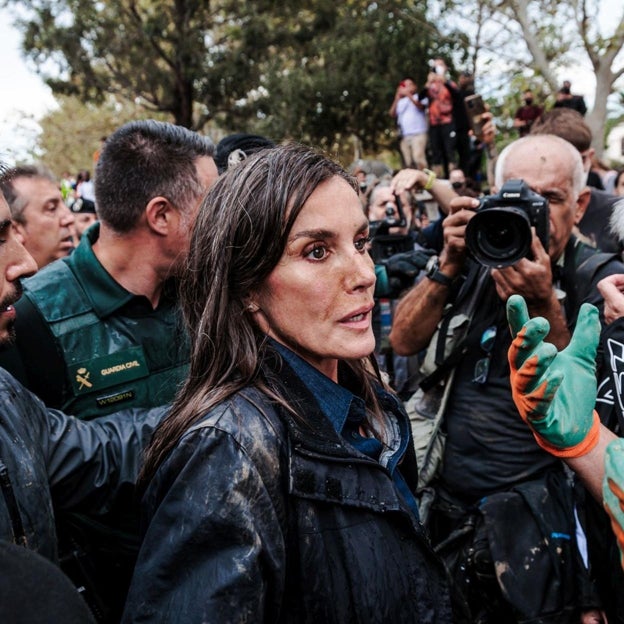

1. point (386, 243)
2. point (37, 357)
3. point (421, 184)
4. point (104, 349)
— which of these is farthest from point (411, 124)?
point (37, 357)

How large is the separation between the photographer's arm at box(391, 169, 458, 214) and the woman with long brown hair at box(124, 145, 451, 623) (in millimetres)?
1362

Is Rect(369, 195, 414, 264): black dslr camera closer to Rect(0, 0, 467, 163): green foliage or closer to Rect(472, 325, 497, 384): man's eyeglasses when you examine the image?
Rect(472, 325, 497, 384): man's eyeglasses

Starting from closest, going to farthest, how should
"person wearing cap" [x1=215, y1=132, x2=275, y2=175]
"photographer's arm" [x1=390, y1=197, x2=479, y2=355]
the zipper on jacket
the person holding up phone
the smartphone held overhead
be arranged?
1. the zipper on jacket
2. "photographer's arm" [x1=390, y1=197, x2=479, y2=355]
3. "person wearing cap" [x1=215, y1=132, x2=275, y2=175]
4. the smartphone held overhead
5. the person holding up phone

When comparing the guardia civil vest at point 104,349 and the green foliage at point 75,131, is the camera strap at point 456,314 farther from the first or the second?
the green foliage at point 75,131

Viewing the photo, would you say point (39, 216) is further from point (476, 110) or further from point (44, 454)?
point (476, 110)

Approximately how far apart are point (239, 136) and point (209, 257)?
1.64 m

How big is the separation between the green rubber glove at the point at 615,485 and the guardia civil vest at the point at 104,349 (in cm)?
149

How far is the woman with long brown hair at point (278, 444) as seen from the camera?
119cm

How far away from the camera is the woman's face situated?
4.72ft

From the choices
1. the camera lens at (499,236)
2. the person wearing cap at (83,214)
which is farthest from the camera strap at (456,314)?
the person wearing cap at (83,214)

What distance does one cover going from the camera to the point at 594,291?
2.25 metres

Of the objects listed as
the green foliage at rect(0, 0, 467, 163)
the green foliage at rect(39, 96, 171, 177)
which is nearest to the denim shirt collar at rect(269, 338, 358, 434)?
the green foliage at rect(0, 0, 467, 163)

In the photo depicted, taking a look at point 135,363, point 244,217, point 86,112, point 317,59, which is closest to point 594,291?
point 244,217

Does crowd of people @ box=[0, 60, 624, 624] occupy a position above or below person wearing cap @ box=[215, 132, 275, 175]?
below
